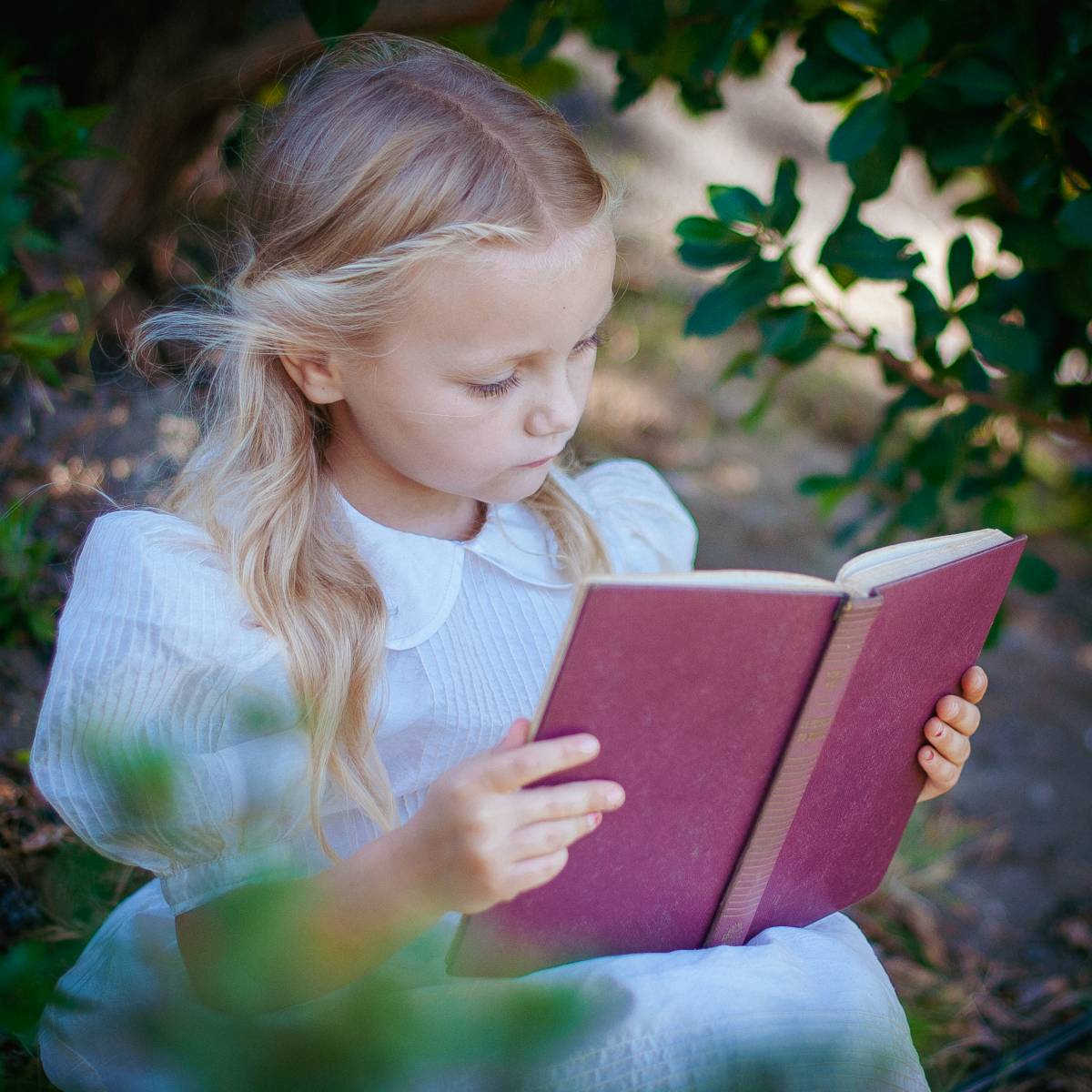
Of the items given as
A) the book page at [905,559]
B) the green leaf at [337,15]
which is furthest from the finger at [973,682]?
the green leaf at [337,15]

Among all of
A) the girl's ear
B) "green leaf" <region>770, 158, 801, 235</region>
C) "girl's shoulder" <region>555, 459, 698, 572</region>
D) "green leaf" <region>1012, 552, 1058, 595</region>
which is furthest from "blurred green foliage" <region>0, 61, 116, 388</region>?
"green leaf" <region>1012, 552, 1058, 595</region>

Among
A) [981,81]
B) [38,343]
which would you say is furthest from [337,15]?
[981,81]

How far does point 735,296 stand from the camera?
1957mm

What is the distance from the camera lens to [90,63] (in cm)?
262

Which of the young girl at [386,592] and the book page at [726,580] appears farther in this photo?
the young girl at [386,592]

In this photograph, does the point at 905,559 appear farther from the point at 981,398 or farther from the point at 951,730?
the point at 981,398

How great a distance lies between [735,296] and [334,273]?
0.88 meters

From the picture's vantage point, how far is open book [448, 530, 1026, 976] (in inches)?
39.3

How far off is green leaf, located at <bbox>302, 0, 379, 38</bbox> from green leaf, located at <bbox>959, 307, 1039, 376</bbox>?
1149mm

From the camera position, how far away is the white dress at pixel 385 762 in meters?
1.10

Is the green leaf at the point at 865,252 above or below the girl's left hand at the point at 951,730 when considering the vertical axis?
above

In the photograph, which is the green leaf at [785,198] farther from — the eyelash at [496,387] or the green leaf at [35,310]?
the green leaf at [35,310]

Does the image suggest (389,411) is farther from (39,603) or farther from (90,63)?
(90,63)

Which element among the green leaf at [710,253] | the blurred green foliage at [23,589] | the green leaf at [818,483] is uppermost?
the green leaf at [710,253]
